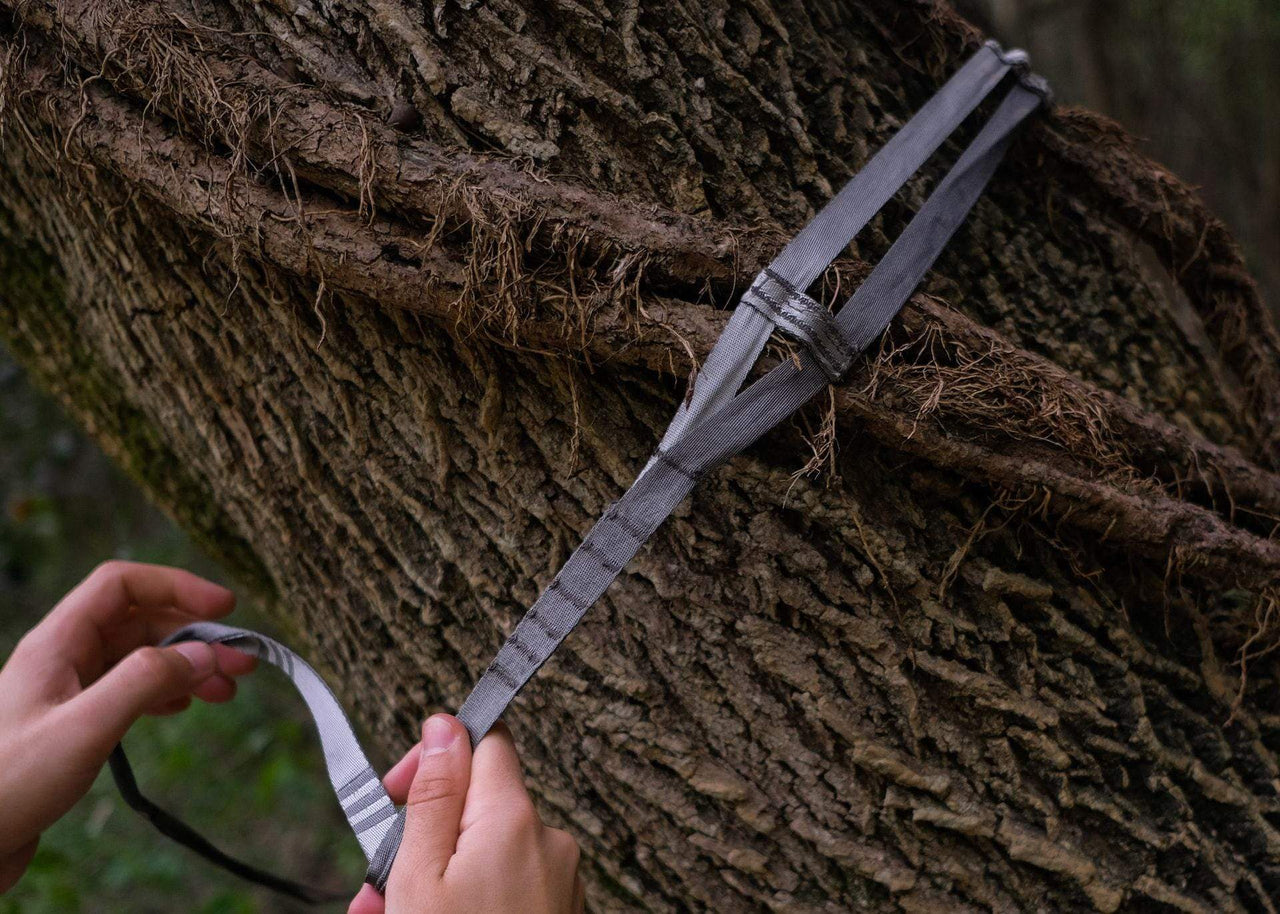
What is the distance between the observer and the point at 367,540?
1395 mm

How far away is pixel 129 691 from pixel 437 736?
0.64 m

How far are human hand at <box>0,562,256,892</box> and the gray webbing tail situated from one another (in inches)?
16.1

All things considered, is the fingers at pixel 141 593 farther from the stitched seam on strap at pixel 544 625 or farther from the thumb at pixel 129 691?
the stitched seam on strap at pixel 544 625

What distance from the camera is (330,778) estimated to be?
126cm

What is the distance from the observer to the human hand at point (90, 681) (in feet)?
4.46

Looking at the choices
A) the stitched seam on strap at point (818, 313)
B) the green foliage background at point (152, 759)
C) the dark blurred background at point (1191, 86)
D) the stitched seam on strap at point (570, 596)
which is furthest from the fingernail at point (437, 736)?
the dark blurred background at point (1191, 86)

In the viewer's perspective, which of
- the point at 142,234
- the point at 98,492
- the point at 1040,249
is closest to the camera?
the point at 142,234

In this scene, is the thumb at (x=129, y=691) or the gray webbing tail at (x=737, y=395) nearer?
the gray webbing tail at (x=737, y=395)

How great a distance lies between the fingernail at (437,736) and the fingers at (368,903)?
0.19 m

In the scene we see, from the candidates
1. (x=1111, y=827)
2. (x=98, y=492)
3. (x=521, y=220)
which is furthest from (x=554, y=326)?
(x=98, y=492)

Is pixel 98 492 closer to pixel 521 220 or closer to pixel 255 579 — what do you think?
pixel 255 579

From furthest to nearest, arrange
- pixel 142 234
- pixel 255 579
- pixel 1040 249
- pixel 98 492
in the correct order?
pixel 98 492 → pixel 255 579 → pixel 1040 249 → pixel 142 234

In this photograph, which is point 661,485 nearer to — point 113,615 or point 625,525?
point 625,525

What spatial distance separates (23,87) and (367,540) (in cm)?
80
